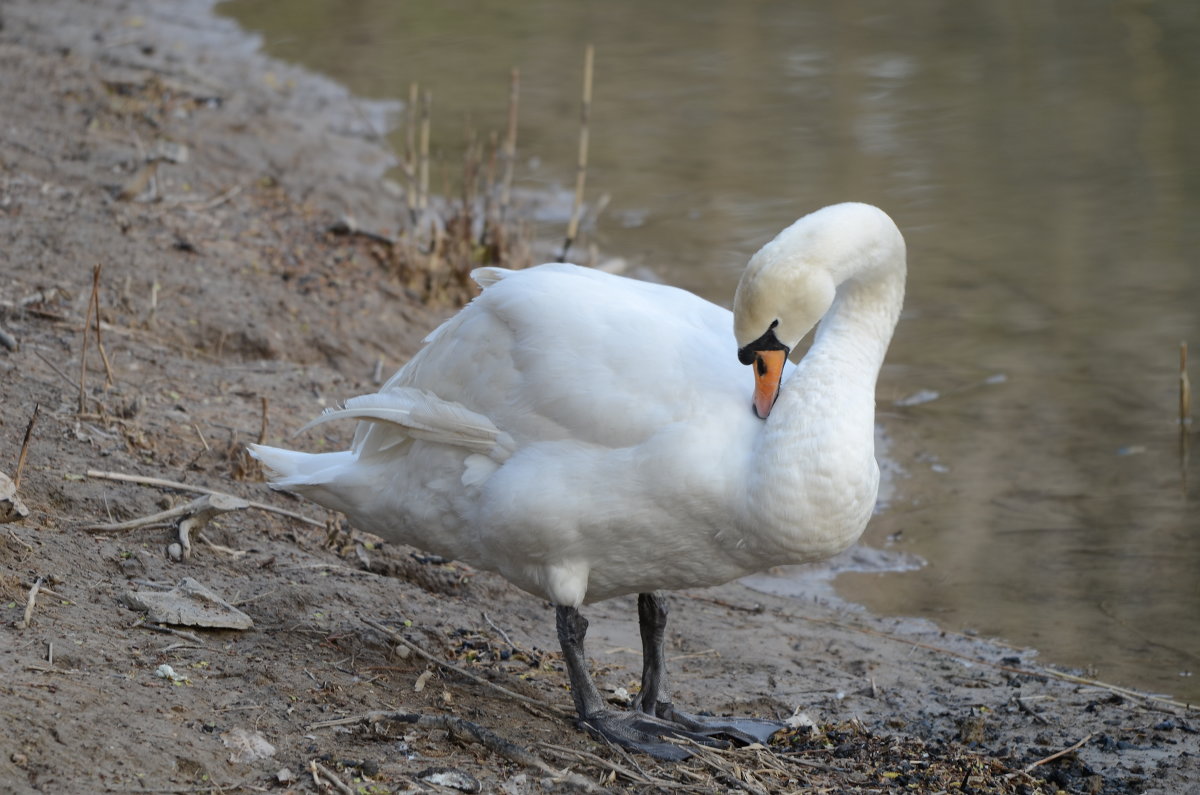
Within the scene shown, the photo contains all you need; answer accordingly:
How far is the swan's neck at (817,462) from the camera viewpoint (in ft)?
11.4

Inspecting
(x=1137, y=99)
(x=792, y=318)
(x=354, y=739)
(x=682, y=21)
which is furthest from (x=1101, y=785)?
(x=682, y=21)

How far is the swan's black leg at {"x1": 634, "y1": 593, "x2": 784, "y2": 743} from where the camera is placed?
414 cm

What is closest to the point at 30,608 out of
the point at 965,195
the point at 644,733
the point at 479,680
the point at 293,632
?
the point at 293,632

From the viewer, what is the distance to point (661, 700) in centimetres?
421

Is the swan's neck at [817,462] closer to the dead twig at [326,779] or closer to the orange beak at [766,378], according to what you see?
the orange beak at [766,378]

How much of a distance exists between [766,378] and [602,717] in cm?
109

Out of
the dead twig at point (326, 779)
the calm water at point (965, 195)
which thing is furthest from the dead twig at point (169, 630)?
the calm water at point (965, 195)

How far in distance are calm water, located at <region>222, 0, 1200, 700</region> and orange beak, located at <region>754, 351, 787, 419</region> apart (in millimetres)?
2147

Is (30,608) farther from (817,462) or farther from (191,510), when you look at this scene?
(817,462)

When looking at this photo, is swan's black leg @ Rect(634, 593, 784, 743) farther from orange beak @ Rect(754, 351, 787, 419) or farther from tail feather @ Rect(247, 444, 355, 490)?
tail feather @ Rect(247, 444, 355, 490)

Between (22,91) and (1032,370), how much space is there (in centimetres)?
713

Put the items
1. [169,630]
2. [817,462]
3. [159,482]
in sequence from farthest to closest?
[159,482] → [169,630] → [817,462]

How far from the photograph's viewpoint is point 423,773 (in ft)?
10.8

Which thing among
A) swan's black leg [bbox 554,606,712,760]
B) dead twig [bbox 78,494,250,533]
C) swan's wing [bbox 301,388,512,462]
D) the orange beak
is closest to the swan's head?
the orange beak
